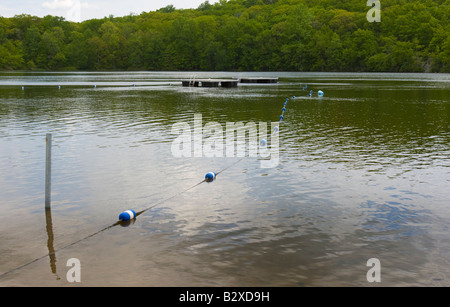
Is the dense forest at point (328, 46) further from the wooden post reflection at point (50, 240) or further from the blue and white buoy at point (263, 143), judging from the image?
the wooden post reflection at point (50, 240)

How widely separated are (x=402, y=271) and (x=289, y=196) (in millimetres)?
5049

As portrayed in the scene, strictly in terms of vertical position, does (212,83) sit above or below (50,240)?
above

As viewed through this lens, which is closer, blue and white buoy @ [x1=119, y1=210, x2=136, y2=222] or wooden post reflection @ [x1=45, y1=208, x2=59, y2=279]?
wooden post reflection @ [x1=45, y1=208, x2=59, y2=279]

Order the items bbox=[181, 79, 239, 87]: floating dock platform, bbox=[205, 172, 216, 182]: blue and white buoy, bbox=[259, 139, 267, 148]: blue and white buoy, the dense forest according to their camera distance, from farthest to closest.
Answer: the dense forest → bbox=[181, 79, 239, 87]: floating dock platform → bbox=[259, 139, 267, 148]: blue and white buoy → bbox=[205, 172, 216, 182]: blue and white buoy

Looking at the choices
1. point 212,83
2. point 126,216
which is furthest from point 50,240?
point 212,83

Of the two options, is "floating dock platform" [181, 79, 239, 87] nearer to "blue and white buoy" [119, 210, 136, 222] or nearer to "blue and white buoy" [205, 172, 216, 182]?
"blue and white buoy" [205, 172, 216, 182]

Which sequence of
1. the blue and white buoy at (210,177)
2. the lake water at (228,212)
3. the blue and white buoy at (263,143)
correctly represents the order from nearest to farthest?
1. the lake water at (228,212)
2. the blue and white buoy at (210,177)
3. the blue and white buoy at (263,143)

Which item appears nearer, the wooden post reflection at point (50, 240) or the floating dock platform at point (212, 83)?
the wooden post reflection at point (50, 240)

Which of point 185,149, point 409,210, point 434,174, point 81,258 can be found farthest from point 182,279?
point 185,149

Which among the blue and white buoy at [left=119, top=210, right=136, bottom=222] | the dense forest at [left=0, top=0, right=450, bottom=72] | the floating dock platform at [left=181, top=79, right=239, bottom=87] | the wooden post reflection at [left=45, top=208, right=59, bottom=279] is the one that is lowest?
the wooden post reflection at [left=45, top=208, right=59, bottom=279]

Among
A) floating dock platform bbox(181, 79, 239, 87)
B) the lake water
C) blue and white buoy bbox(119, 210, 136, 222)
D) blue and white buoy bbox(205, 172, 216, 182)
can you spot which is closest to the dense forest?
floating dock platform bbox(181, 79, 239, 87)

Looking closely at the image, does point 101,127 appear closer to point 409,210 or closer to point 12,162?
point 12,162

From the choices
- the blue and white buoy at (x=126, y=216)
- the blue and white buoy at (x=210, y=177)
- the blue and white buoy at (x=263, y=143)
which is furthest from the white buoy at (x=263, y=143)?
the blue and white buoy at (x=126, y=216)

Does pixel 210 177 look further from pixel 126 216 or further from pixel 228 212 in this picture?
pixel 126 216
